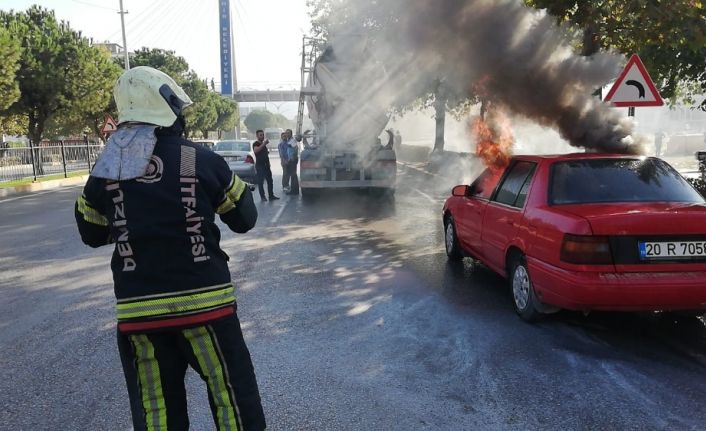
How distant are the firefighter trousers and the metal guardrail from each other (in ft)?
55.8

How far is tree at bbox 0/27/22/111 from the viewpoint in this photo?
1870 cm

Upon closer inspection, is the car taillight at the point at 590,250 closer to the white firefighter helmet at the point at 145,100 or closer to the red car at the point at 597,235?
the red car at the point at 597,235

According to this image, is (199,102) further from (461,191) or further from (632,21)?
(461,191)

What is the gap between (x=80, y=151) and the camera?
2605 cm

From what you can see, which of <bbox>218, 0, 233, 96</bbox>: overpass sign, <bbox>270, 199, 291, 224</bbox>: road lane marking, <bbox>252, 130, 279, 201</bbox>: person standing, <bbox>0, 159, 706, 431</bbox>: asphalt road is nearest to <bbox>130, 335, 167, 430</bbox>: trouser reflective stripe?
<bbox>0, 159, 706, 431</bbox>: asphalt road

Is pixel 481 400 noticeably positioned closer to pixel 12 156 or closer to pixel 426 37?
pixel 426 37

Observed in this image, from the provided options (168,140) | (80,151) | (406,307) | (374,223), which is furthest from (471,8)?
(80,151)

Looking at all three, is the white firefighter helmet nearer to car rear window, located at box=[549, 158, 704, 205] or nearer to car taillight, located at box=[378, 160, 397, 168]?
car rear window, located at box=[549, 158, 704, 205]

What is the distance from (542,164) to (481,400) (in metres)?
2.43

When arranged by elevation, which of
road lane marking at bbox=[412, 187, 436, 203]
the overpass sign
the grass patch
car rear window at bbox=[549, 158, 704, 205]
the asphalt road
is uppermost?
the overpass sign

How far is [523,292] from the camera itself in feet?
16.0

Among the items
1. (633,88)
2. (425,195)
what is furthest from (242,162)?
(633,88)

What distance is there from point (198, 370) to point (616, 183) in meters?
3.93

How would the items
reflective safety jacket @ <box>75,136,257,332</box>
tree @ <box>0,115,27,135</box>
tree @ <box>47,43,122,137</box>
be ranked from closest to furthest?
reflective safety jacket @ <box>75,136,257,332</box> → tree @ <box>47,43,122,137</box> → tree @ <box>0,115,27,135</box>
